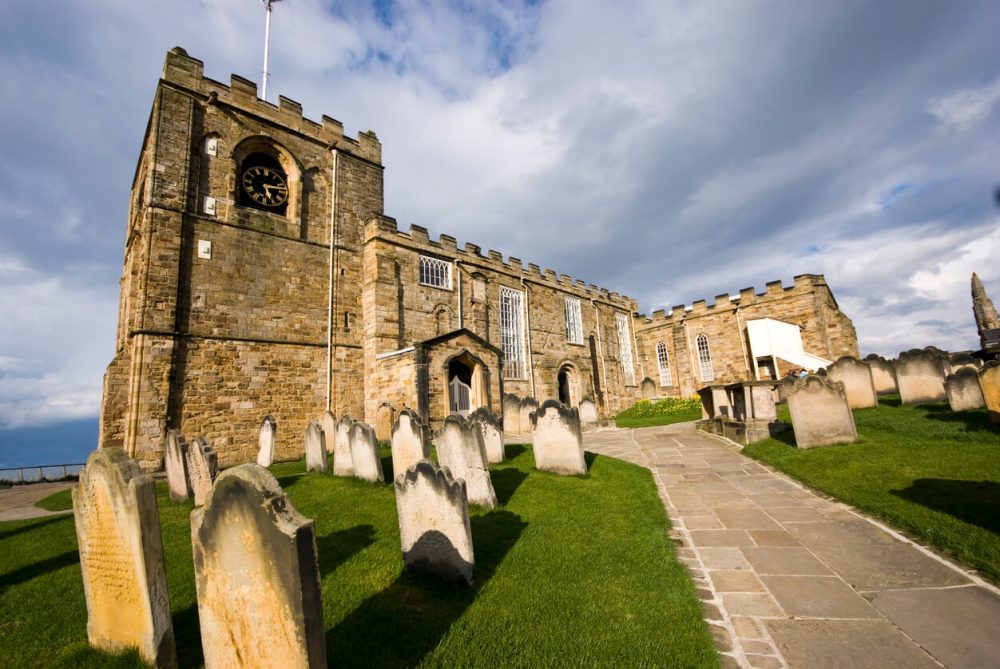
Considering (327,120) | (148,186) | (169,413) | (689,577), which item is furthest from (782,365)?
(148,186)

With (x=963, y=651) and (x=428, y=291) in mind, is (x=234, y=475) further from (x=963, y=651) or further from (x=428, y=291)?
(x=428, y=291)

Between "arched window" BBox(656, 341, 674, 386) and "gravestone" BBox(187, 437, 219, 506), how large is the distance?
2664 cm

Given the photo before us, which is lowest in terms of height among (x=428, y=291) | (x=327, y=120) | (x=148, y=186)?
(x=428, y=291)

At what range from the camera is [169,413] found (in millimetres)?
12094

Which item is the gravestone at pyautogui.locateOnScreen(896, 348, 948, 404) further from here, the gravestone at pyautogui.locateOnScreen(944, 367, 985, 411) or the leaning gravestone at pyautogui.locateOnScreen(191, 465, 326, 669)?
the leaning gravestone at pyautogui.locateOnScreen(191, 465, 326, 669)

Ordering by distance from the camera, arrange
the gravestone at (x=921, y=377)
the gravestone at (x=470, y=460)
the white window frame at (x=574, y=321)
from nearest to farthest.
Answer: the gravestone at (x=470, y=460) → the gravestone at (x=921, y=377) → the white window frame at (x=574, y=321)

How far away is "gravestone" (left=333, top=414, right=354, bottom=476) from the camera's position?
878 centimetres

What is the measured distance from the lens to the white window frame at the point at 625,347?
28422 millimetres

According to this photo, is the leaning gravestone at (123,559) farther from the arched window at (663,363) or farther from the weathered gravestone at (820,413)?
the arched window at (663,363)

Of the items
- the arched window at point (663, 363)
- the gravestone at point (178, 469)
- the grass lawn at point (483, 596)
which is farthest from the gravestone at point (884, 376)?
the gravestone at point (178, 469)

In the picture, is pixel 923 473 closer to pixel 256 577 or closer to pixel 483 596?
pixel 483 596

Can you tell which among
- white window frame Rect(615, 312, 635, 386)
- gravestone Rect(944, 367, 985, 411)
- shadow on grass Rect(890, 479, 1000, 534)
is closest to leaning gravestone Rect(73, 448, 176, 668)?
shadow on grass Rect(890, 479, 1000, 534)

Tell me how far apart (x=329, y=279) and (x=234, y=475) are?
1481 centimetres

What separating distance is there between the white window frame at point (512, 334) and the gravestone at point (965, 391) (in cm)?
1523
